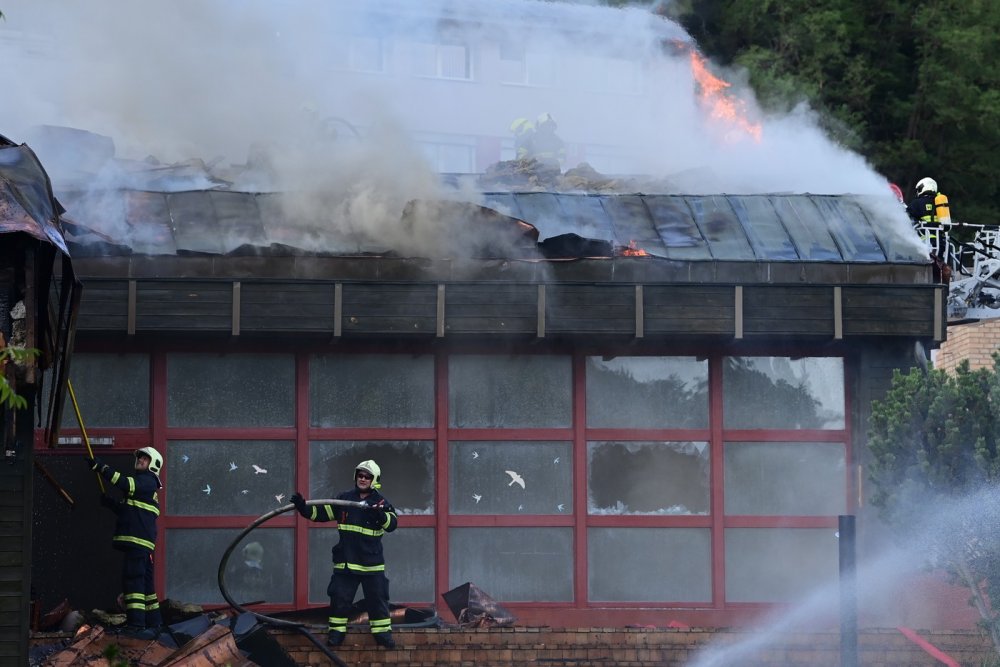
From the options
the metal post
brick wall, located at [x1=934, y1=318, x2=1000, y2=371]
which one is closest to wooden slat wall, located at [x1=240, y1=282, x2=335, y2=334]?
the metal post

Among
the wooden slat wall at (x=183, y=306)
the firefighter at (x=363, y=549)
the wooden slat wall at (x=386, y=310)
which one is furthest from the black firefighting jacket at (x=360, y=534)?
the wooden slat wall at (x=183, y=306)

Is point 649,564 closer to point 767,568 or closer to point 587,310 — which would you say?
point 767,568

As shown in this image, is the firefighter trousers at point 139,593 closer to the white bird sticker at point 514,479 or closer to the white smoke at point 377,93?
the white bird sticker at point 514,479

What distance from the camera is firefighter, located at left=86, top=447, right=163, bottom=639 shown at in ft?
42.9

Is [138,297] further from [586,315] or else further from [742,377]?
[742,377]

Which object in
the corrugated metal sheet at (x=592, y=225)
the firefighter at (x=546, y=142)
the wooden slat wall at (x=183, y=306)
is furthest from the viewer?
the firefighter at (x=546, y=142)

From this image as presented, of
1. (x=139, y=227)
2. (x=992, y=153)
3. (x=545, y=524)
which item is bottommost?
(x=545, y=524)

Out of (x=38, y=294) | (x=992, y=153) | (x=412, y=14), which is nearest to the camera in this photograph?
(x=38, y=294)

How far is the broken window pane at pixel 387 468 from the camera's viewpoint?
51.2 ft

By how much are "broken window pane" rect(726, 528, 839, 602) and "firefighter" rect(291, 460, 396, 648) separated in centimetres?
421

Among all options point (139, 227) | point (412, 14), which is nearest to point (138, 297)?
point (139, 227)

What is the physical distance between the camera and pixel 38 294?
11.2 metres

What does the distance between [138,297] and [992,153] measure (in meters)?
28.5

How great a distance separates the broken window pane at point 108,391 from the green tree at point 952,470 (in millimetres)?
7168
